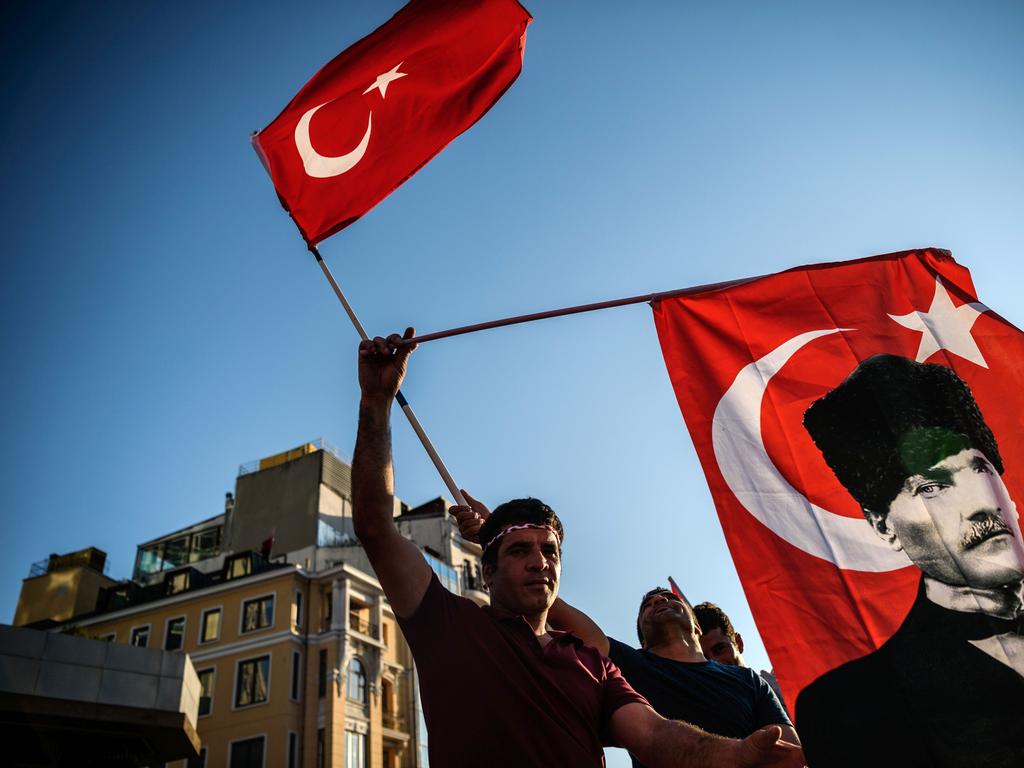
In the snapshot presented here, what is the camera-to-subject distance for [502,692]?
261 cm

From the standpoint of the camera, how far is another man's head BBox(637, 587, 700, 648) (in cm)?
464

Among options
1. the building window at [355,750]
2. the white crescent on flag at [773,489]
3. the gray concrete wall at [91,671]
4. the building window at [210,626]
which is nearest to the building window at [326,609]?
the building window at [355,750]

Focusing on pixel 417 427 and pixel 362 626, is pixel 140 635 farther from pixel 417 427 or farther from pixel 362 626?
pixel 417 427

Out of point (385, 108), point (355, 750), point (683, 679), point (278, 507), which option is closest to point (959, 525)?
point (683, 679)

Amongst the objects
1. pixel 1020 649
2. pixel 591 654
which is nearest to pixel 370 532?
pixel 591 654

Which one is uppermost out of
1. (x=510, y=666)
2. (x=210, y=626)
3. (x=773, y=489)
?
(x=210, y=626)

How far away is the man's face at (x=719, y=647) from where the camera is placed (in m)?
5.66

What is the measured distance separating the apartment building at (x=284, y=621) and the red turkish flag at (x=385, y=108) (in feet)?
104

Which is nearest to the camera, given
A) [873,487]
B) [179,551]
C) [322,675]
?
[873,487]

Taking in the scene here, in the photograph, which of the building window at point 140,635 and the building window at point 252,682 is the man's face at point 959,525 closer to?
the building window at point 252,682

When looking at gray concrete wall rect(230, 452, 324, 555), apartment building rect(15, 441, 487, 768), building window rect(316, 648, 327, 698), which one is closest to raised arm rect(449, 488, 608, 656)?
apartment building rect(15, 441, 487, 768)

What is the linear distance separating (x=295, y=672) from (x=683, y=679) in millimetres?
34403

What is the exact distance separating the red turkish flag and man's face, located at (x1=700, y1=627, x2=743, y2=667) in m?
4.17

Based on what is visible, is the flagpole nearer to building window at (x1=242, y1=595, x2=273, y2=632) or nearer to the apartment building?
the apartment building
